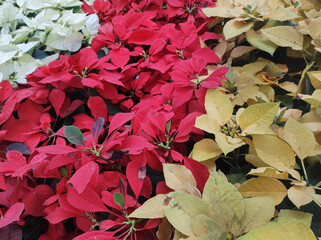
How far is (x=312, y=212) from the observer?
0.51 metres

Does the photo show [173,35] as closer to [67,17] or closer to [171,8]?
[171,8]

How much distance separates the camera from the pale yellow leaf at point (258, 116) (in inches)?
22.5

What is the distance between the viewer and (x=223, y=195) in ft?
1.56

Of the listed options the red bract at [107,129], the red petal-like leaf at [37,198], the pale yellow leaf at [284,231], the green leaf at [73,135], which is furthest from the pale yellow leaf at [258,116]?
the red petal-like leaf at [37,198]

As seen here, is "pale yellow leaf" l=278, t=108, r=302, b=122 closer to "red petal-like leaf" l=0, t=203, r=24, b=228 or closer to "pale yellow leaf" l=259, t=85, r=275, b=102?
"pale yellow leaf" l=259, t=85, r=275, b=102

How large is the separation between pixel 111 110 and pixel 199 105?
0.25 meters

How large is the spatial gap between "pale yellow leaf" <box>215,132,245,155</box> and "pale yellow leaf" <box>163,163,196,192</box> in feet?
0.25

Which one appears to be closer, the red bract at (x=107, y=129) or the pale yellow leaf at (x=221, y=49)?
the red bract at (x=107, y=129)

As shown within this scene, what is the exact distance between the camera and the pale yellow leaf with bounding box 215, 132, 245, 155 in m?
0.54

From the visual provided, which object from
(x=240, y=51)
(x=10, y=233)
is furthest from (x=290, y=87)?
(x=10, y=233)

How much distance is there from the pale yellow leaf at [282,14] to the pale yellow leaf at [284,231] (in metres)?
0.61

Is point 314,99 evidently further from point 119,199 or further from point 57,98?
point 57,98

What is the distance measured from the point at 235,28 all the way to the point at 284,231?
606 mm

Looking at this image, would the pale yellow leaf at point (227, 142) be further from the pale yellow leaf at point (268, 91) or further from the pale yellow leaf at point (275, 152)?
the pale yellow leaf at point (268, 91)
